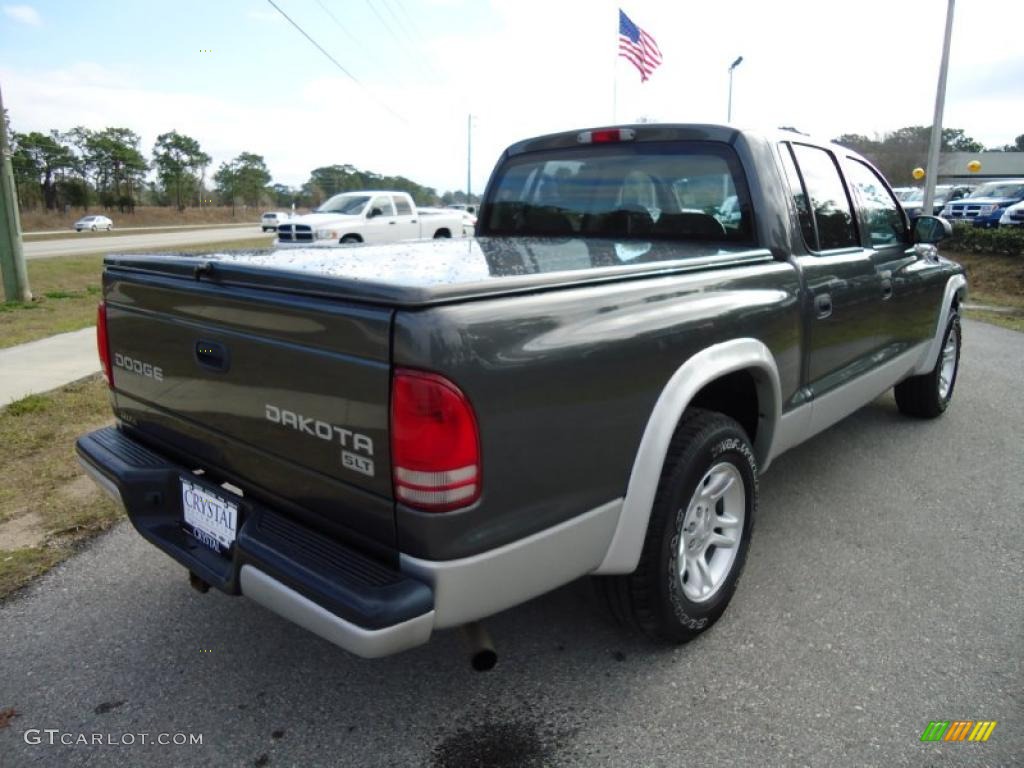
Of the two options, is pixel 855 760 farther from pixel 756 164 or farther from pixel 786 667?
pixel 756 164

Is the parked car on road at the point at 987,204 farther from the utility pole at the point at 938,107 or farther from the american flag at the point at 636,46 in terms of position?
the american flag at the point at 636,46

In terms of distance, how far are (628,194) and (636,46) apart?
1652 centimetres

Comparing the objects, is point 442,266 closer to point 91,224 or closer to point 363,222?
point 363,222

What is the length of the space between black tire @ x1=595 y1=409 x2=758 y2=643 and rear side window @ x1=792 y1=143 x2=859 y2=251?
1.28 m

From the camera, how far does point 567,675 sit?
8.20 feet

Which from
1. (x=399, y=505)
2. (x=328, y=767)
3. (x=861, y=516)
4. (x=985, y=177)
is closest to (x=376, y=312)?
(x=399, y=505)

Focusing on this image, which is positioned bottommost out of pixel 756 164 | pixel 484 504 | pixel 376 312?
pixel 484 504

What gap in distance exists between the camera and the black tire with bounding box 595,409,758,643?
2365mm

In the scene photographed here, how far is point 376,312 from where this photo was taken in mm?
1756

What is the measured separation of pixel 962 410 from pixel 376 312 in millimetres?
5502

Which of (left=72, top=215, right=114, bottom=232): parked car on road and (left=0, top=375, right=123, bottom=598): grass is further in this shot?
(left=72, top=215, right=114, bottom=232): parked car on road

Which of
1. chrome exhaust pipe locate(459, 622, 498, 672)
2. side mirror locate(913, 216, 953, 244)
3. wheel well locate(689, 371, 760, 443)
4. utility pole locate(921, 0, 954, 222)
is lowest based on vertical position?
chrome exhaust pipe locate(459, 622, 498, 672)

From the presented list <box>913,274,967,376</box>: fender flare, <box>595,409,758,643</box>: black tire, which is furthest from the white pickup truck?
<box>595,409,758,643</box>: black tire

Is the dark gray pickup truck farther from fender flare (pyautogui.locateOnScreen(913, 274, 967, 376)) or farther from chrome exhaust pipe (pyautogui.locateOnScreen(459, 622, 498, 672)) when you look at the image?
fender flare (pyautogui.locateOnScreen(913, 274, 967, 376))
